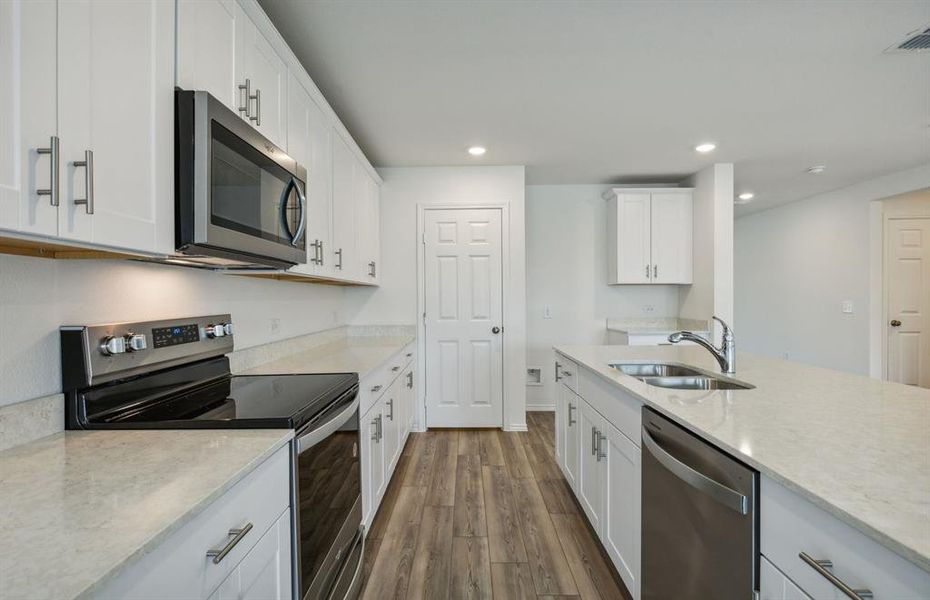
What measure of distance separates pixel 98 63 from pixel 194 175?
0.98ft

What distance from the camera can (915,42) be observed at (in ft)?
6.86

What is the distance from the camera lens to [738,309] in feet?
21.5

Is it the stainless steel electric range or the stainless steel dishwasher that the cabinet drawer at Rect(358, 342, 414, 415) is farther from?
the stainless steel dishwasher

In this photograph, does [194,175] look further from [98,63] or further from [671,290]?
[671,290]

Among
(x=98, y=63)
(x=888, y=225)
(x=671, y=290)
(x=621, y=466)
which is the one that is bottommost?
(x=621, y=466)

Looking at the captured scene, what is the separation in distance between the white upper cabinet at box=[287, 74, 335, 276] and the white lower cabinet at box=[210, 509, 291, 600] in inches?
46.3

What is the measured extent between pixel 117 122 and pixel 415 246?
3019 millimetres

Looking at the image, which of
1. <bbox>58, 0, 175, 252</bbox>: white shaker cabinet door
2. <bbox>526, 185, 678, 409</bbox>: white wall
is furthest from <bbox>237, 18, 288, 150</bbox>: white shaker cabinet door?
<bbox>526, 185, 678, 409</bbox>: white wall

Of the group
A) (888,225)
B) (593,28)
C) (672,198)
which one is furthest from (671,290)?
(593,28)

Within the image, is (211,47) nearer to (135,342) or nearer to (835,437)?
(135,342)

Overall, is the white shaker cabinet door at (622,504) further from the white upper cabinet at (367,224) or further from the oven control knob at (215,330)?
the white upper cabinet at (367,224)

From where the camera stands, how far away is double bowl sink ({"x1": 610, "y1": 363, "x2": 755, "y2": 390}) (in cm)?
180

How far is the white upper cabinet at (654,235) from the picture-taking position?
430cm

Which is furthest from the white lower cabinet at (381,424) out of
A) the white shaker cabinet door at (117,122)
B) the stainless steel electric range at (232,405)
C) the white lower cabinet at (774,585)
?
the white lower cabinet at (774,585)
